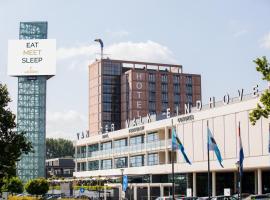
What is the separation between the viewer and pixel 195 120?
295ft

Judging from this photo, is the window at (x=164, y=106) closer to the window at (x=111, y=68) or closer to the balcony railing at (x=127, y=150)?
the window at (x=111, y=68)

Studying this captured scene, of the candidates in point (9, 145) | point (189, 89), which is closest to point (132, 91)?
point (189, 89)

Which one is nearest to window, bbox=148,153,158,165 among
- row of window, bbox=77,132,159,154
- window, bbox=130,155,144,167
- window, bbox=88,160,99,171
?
row of window, bbox=77,132,159,154

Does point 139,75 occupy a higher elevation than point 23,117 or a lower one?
higher

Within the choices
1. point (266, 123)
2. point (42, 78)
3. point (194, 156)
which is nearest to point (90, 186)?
point (194, 156)

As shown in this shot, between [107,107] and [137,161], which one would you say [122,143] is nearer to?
[137,161]

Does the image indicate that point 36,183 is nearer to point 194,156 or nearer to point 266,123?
point 194,156

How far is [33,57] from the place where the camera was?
191m

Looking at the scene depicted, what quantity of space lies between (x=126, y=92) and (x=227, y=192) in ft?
355

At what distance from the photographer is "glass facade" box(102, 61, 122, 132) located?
581 feet

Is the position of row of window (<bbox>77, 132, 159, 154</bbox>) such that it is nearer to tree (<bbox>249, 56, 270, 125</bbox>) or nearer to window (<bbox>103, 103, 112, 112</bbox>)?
window (<bbox>103, 103, 112, 112</bbox>)

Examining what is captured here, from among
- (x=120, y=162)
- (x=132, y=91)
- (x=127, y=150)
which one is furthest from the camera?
(x=132, y=91)

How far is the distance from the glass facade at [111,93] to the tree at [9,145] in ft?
407

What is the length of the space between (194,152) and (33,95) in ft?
320
